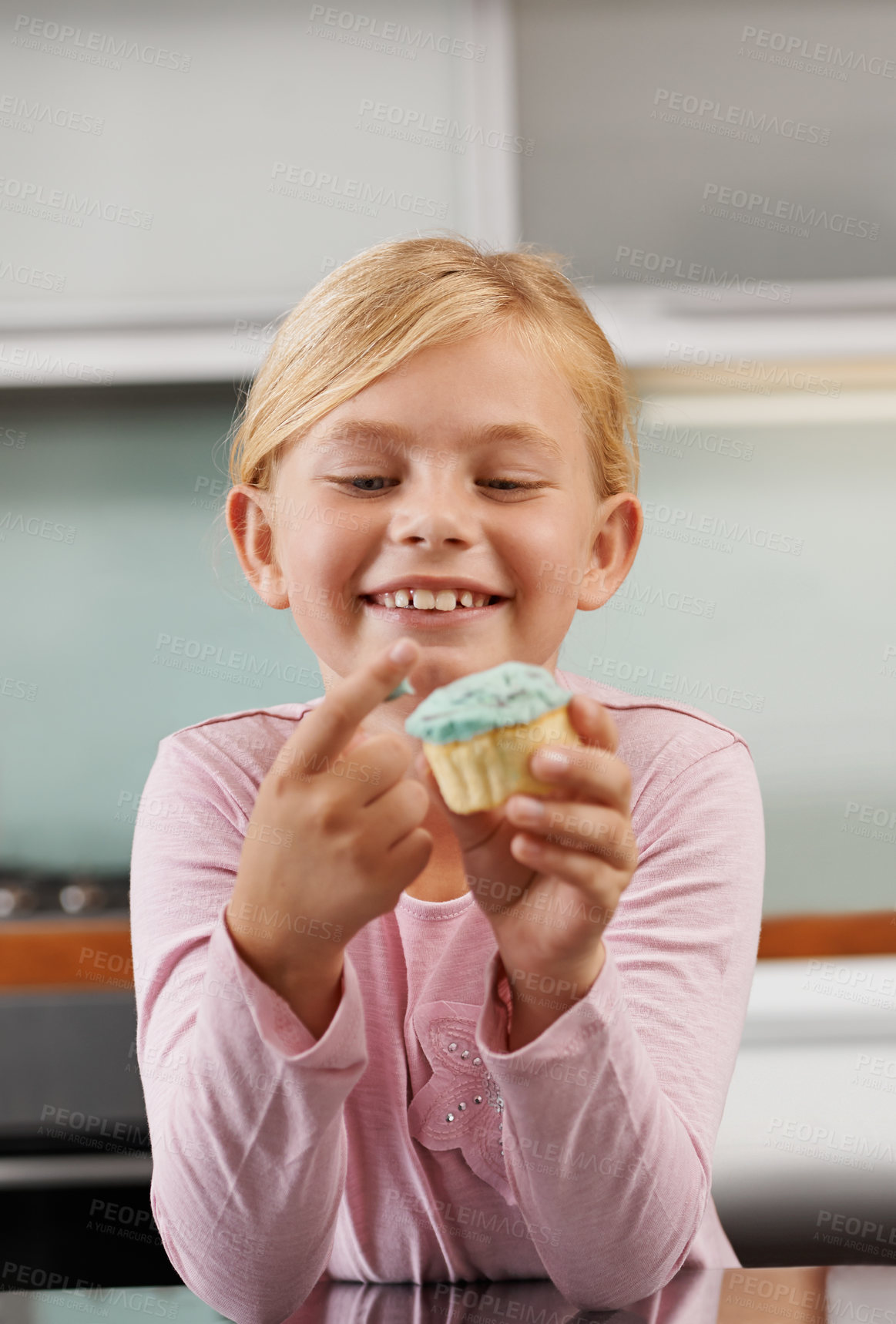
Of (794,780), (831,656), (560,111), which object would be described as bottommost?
(794,780)

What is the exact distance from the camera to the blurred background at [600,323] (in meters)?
2.01

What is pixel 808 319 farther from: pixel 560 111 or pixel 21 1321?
pixel 21 1321

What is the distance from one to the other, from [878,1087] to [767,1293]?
62.9 inches

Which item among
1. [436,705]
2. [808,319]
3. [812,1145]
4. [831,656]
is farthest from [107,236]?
[812,1145]

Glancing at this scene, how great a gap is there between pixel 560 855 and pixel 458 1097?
38cm

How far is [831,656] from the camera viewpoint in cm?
228

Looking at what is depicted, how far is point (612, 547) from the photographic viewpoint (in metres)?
1.11

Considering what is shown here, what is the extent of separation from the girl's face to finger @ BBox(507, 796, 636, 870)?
28cm

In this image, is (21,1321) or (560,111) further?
(560,111)

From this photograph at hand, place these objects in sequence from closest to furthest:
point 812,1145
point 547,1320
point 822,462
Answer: point 547,1320
point 812,1145
point 822,462

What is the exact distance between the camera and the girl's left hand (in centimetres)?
61

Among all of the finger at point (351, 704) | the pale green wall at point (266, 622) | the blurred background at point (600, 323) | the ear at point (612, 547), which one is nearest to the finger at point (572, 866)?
the finger at point (351, 704)

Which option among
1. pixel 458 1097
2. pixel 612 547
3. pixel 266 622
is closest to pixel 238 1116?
pixel 458 1097

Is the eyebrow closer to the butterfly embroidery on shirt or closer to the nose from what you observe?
the nose
